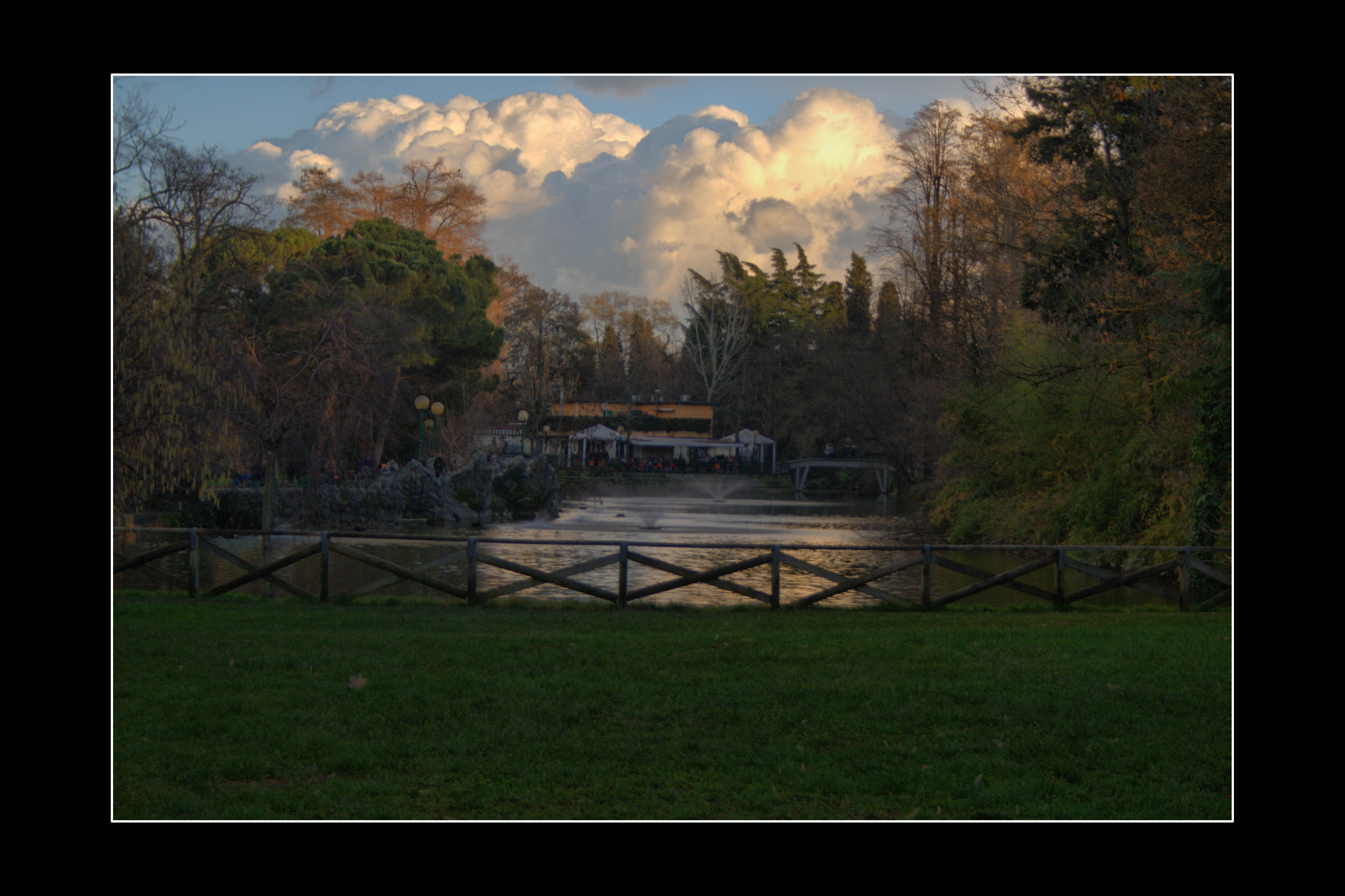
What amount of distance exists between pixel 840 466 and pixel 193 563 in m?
44.7

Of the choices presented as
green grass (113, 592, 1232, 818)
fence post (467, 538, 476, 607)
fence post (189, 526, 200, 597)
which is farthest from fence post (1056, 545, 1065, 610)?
fence post (189, 526, 200, 597)

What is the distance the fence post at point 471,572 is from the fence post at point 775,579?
3.78 meters

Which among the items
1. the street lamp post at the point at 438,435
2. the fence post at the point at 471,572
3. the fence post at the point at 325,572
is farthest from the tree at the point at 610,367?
the fence post at the point at 325,572

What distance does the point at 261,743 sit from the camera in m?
6.00

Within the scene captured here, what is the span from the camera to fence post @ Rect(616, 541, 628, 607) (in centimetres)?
1209

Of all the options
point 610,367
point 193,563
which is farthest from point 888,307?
point 193,563

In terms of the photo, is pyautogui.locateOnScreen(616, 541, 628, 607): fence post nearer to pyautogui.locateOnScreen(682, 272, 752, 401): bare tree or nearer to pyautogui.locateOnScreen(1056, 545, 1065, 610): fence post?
pyautogui.locateOnScreen(1056, 545, 1065, 610): fence post

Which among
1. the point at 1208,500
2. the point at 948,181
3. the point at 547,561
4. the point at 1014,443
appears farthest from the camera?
the point at 948,181

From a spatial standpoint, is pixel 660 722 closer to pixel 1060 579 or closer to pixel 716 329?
pixel 1060 579

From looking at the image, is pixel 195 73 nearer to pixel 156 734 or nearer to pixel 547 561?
pixel 156 734

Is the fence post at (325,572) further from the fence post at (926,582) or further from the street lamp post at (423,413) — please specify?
the street lamp post at (423,413)

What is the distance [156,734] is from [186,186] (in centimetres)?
586
